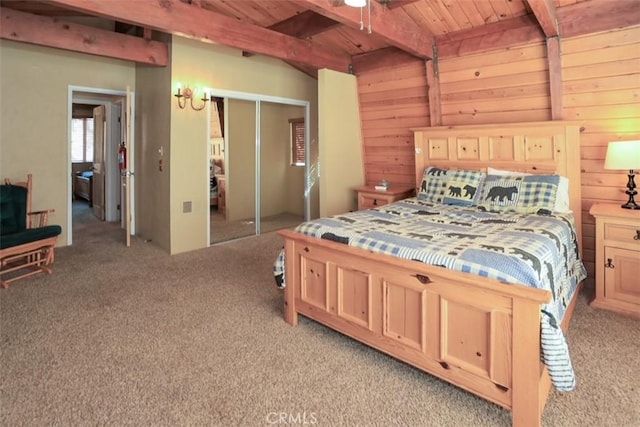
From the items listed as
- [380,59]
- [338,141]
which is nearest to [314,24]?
[380,59]

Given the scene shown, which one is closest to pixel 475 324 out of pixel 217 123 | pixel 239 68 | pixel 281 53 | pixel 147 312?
pixel 147 312

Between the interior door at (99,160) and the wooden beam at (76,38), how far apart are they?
2.54 m

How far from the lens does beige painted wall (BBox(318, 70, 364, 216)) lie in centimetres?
470

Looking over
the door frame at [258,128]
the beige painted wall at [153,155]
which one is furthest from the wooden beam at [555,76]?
the beige painted wall at [153,155]

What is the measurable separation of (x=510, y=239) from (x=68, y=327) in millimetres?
2931

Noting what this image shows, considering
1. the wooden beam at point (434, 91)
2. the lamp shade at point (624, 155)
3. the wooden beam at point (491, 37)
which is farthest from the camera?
the wooden beam at point (434, 91)

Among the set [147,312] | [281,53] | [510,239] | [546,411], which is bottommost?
[546,411]

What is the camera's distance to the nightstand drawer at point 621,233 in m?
2.71

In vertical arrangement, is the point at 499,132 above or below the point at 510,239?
above

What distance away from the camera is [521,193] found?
3.26 metres

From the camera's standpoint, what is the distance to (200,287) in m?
3.41

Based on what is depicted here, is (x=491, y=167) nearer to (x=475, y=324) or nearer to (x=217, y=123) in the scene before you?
(x=475, y=324)

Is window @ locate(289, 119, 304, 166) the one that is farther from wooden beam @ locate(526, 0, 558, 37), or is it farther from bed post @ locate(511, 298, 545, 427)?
bed post @ locate(511, 298, 545, 427)

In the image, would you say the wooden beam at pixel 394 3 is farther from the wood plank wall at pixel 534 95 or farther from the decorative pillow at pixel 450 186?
the decorative pillow at pixel 450 186
